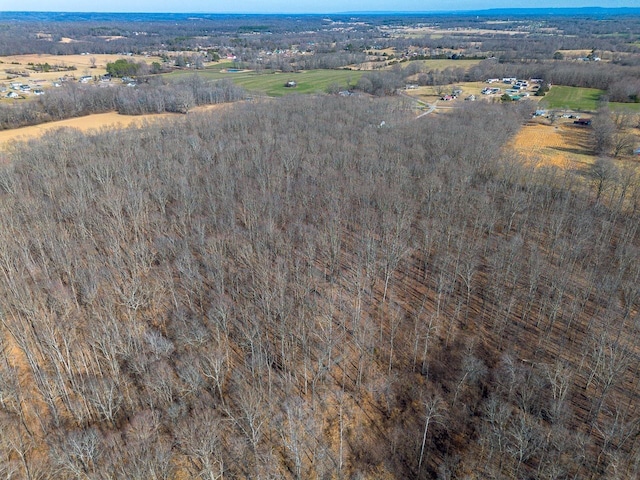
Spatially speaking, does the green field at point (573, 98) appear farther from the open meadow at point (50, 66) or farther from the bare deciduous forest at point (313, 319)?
the open meadow at point (50, 66)

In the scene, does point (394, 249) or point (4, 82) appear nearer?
point (394, 249)

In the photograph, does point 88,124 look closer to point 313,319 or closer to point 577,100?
point 313,319

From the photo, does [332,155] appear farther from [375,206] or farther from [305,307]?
[305,307]

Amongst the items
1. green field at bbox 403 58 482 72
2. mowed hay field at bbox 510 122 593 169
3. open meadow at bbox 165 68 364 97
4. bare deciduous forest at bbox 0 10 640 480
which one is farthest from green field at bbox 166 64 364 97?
bare deciduous forest at bbox 0 10 640 480

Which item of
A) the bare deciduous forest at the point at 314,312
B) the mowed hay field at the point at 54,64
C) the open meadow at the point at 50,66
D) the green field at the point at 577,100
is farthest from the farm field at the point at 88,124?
the green field at the point at 577,100

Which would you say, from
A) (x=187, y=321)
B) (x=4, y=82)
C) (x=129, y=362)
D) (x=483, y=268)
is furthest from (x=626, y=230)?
(x=4, y=82)
